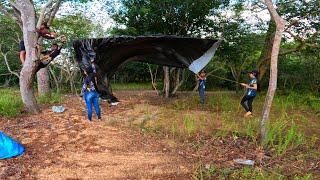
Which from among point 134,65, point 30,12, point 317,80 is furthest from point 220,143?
point 134,65

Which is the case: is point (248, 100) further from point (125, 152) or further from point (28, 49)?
point (28, 49)

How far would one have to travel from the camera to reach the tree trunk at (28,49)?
7.87m

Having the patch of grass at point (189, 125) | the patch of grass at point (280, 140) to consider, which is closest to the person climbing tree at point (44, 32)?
the patch of grass at point (189, 125)

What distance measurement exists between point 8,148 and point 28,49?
274 cm

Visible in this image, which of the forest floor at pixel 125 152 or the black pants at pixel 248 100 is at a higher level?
the black pants at pixel 248 100

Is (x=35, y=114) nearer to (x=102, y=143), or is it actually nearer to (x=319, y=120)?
(x=102, y=143)

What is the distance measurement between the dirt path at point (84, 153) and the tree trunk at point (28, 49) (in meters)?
0.54

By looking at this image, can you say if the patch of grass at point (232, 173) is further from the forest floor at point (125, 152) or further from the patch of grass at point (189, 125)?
the patch of grass at point (189, 125)

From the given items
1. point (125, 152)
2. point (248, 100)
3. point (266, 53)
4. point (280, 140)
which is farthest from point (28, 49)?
point (266, 53)

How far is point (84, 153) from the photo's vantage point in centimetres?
597

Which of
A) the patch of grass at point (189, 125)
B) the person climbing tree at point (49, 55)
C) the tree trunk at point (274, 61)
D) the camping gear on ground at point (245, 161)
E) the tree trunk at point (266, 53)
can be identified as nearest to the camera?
the camping gear on ground at point (245, 161)

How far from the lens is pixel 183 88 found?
16.9 m

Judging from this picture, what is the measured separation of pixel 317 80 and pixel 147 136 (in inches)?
399

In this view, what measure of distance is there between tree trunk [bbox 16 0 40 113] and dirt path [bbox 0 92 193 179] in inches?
21.3
